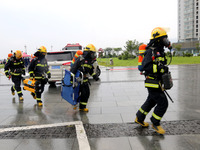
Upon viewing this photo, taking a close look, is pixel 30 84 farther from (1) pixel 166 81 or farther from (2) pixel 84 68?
(1) pixel 166 81

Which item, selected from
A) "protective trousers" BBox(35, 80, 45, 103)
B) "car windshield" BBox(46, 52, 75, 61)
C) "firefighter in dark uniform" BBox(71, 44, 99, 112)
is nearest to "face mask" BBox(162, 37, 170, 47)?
"firefighter in dark uniform" BBox(71, 44, 99, 112)

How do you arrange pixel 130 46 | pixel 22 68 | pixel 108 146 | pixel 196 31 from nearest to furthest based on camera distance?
pixel 108 146
pixel 22 68
pixel 130 46
pixel 196 31

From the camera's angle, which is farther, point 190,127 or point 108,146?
point 190,127

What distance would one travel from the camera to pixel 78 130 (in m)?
3.87

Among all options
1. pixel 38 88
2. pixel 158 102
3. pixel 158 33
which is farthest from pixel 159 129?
pixel 38 88

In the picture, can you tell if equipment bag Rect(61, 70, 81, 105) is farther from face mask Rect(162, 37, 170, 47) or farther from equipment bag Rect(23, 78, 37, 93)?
face mask Rect(162, 37, 170, 47)

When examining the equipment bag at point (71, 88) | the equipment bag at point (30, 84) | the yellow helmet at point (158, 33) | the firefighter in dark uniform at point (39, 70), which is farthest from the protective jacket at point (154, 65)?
the equipment bag at point (30, 84)

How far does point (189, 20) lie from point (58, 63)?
346ft

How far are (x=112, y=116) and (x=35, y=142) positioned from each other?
6.62ft

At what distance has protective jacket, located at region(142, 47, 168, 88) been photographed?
344 cm

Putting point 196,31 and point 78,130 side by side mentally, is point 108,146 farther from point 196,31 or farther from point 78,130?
point 196,31

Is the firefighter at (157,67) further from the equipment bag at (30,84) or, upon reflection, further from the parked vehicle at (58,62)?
the parked vehicle at (58,62)

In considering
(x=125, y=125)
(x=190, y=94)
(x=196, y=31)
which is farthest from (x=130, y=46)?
(x=196, y=31)

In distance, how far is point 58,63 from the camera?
8984 mm
